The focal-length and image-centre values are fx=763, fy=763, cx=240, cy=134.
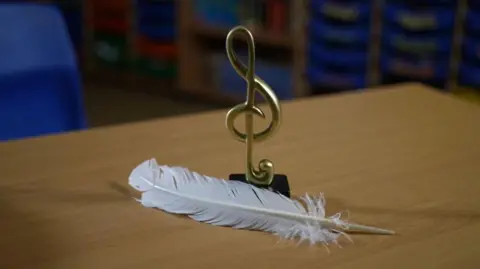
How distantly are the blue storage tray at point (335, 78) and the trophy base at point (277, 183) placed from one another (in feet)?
7.34

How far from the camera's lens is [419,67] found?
3.01m

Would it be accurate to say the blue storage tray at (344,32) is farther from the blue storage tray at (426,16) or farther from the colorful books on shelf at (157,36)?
the colorful books on shelf at (157,36)

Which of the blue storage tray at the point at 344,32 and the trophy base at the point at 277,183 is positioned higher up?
the trophy base at the point at 277,183

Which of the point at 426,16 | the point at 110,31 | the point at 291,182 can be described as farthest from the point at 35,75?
the point at 110,31

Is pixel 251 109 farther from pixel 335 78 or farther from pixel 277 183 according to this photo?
pixel 335 78

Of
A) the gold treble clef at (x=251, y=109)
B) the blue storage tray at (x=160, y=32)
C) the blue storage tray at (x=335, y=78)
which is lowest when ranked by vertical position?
the blue storage tray at (x=335, y=78)

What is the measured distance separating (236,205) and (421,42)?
2227 millimetres

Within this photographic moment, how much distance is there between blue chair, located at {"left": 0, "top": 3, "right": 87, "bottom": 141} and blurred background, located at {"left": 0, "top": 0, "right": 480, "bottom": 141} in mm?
1181

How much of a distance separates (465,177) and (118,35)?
3.21m

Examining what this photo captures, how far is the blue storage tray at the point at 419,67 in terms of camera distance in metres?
2.97

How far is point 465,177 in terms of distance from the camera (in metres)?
1.04

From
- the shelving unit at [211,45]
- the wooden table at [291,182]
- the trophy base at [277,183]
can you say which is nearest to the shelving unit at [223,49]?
the shelving unit at [211,45]

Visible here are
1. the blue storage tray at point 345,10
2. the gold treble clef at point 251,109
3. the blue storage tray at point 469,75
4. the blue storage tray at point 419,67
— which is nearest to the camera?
the gold treble clef at point 251,109

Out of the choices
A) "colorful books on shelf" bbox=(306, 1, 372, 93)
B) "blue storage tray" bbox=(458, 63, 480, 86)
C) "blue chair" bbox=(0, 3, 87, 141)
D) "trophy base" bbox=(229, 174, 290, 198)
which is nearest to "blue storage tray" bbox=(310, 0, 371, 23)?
"colorful books on shelf" bbox=(306, 1, 372, 93)
